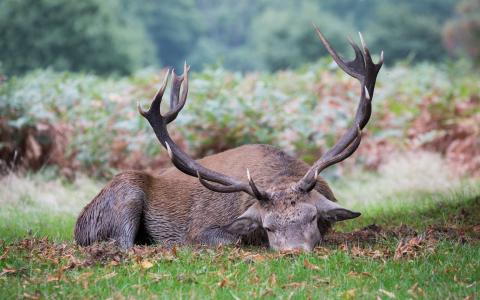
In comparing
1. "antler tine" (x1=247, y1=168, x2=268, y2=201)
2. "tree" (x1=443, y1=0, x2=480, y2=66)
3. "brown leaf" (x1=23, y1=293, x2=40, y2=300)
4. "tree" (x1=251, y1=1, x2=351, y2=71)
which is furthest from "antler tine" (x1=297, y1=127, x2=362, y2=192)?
"tree" (x1=251, y1=1, x2=351, y2=71)

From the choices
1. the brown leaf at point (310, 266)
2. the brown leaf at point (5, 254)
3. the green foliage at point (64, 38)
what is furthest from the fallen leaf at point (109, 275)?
the green foliage at point (64, 38)

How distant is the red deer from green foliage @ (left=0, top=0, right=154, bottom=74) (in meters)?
25.2

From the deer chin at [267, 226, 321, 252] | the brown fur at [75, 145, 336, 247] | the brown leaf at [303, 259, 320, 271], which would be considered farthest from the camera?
the brown fur at [75, 145, 336, 247]

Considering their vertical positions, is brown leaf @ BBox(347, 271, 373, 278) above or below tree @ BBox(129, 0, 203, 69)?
below

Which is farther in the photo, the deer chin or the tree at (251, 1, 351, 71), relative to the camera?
the tree at (251, 1, 351, 71)

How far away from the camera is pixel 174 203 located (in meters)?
7.66

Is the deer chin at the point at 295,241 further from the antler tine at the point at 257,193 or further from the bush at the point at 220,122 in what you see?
the bush at the point at 220,122

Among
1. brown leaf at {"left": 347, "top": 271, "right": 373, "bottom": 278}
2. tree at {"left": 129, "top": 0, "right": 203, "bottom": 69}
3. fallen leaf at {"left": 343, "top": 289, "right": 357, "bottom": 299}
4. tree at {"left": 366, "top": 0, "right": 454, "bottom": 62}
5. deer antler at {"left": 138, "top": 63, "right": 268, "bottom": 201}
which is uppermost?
tree at {"left": 129, "top": 0, "right": 203, "bottom": 69}

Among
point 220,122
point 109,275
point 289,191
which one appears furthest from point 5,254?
point 220,122

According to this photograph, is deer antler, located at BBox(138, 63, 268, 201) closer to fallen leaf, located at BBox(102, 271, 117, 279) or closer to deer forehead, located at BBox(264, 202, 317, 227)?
deer forehead, located at BBox(264, 202, 317, 227)

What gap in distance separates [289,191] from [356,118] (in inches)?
39.8

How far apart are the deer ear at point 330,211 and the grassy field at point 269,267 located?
0.73 ft

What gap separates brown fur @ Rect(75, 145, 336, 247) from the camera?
7.35 m

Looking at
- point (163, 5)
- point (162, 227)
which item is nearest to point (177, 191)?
point (162, 227)
